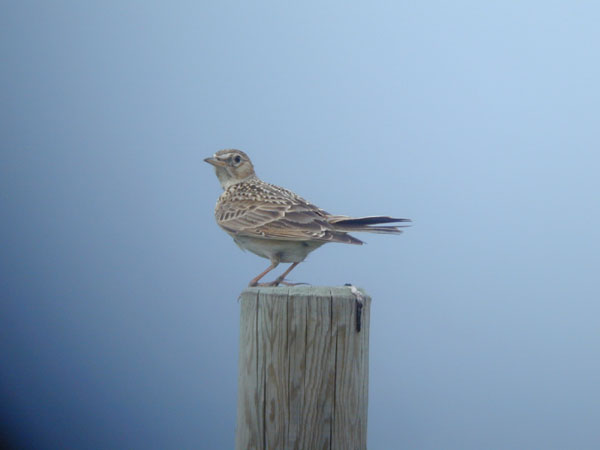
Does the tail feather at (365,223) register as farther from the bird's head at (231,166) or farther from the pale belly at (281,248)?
the bird's head at (231,166)

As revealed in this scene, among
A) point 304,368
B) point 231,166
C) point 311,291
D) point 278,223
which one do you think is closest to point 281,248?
point 278,223

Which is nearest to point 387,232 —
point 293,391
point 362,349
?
point 362,349

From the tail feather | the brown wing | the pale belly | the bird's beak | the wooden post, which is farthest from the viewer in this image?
the bird's beak

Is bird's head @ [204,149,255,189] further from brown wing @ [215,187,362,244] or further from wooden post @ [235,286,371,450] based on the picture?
wooden post @ [235,286,371,450]

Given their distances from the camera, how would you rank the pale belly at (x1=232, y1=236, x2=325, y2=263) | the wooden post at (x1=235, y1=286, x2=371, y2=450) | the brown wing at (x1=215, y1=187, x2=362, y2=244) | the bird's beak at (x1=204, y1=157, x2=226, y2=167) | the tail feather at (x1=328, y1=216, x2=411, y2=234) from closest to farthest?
the wooden post at (x1=235, y1=286, x2=371, y2=450)
the tail feather at (x1=328, y1=216, x2=411, y2=234)
the brown wing at (x1=215, y1=187, x2=362, y2=244)
the pale belly at (x1=232, y1=236, x2=325, y2=263)
the bird's beak at (x1=204, y1=157, x2=226, y2=167)

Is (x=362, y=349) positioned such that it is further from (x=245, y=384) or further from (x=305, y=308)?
(x=245, y=384)

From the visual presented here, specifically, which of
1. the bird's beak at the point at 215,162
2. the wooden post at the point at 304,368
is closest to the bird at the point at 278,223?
the bird's beak at the point at 215,162

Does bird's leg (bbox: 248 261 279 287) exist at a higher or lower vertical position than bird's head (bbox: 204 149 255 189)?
lower

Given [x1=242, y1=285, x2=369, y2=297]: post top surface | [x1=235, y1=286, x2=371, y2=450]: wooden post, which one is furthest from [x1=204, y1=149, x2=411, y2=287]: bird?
[x1=235, y1=286, x2=371, y2=450]: wooden post
